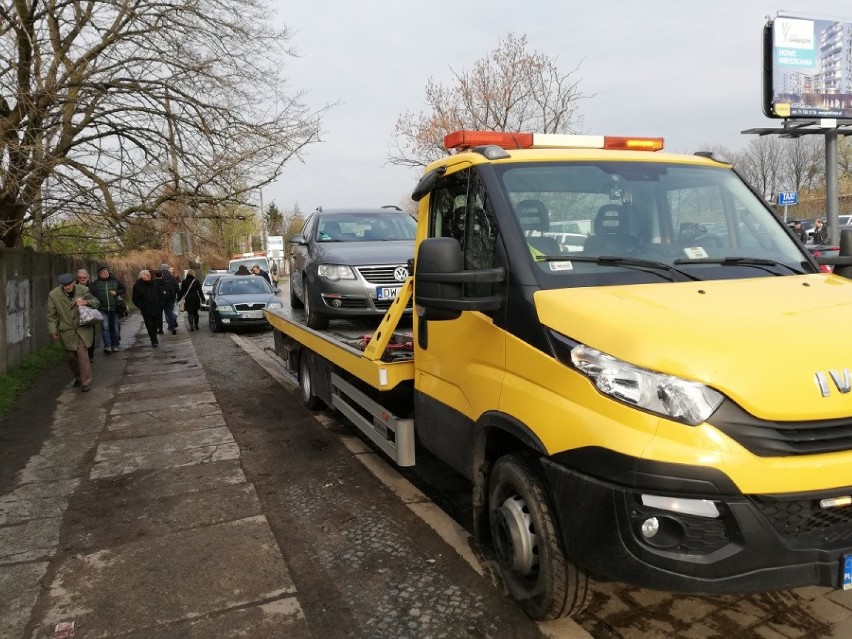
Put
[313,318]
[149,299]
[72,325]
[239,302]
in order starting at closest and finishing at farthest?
[313,318] → [72,325] → [149,299] → [239,302]

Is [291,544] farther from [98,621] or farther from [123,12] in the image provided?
[123,12]

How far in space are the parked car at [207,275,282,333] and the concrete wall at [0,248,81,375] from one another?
13.2ft

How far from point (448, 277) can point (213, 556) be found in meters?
2.39

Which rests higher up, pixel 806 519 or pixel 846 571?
pixel 806 519

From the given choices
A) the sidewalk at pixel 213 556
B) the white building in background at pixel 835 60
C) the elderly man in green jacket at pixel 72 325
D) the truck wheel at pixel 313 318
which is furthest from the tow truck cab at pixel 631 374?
the white building in background at pixel 835 60

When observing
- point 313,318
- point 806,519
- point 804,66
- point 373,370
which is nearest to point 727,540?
point 806,519

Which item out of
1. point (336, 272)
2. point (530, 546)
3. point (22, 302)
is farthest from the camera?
point (22, 302)

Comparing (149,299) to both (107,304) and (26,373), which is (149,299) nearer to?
(107,304)

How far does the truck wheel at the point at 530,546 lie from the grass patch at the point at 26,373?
748 centimetres

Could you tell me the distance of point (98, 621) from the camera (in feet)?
11.2

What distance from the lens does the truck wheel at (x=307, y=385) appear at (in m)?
7.80

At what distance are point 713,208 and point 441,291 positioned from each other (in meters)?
1.73

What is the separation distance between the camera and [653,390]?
2.45 metres

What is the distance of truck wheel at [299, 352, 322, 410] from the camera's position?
780 centimetres
